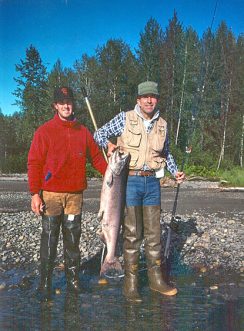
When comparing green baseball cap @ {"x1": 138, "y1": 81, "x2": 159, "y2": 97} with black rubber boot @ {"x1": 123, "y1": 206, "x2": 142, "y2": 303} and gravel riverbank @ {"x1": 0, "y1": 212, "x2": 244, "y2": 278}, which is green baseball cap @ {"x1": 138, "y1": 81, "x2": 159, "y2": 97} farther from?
gravel riverbank @ {"x1": 0, "y1": 212, "x2": 244, "y2": 278}

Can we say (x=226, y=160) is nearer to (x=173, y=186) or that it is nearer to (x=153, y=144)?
(x=173, y=186)

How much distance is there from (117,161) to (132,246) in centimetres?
86

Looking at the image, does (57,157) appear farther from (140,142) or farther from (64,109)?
(140,142)

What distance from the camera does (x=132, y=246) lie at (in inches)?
175

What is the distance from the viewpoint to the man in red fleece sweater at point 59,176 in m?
4.17

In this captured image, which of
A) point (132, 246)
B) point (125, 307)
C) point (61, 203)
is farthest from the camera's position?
point (132, 246)

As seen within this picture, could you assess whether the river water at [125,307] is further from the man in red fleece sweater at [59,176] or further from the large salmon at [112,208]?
the large salmon at [112,208]

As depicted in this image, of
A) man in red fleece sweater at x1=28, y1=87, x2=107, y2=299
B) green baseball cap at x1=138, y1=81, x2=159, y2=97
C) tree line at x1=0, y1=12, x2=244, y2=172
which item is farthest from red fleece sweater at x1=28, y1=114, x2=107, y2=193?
tree line at x1=0, y1=12, x2=244, y2=172

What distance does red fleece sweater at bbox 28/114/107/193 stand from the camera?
4.16m

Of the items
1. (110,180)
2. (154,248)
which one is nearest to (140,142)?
(110,180)

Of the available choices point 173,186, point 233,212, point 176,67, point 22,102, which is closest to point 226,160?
point 173,186

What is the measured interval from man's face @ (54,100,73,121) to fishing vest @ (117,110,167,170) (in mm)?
512

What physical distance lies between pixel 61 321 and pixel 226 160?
12118mm

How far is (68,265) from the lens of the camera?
4539mm
